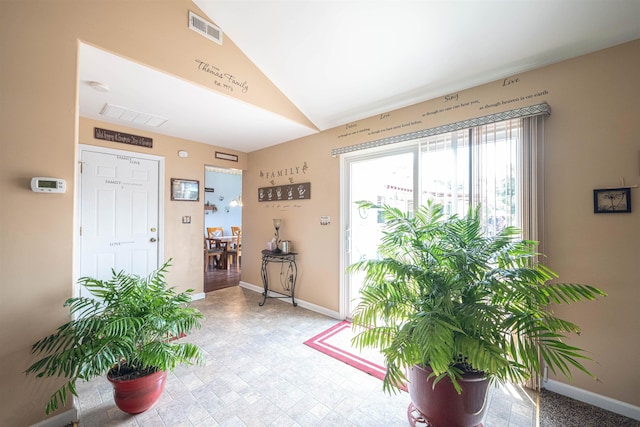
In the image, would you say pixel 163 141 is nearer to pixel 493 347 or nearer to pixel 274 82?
pixel 274 82

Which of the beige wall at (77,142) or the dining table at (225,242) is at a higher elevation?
the beige wall at (77,142)

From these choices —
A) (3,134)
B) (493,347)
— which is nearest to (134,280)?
(3,134)

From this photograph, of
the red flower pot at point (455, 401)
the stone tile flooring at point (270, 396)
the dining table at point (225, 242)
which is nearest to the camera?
the red flower pot at point (455, 401)

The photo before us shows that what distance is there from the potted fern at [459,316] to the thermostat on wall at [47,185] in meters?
2.02

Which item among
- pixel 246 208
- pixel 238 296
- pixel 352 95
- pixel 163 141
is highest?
pixel 352 95

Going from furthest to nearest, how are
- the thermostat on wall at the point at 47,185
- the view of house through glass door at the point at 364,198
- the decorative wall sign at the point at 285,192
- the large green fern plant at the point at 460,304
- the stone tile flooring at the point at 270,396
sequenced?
the decorative wall sign at the point at 285,192 < the view of house through glass door at the point at 364,198 < the stone tile flooring at the point at 270,396 < the thermostat on wall at the point at 47,185 < the large green fern plant at the point at 460,304

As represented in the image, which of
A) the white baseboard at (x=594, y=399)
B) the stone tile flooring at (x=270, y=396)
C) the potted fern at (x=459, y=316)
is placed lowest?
the stone tile flooring at (x=270, y=396)

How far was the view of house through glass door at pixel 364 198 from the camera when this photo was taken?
3.10m

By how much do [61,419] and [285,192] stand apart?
307cm

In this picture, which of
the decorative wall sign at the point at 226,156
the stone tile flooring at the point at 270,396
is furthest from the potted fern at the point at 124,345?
the decorative wall sign at the point at 226,156

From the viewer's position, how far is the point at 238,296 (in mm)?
4215

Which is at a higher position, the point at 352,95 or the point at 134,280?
the point at 352,95

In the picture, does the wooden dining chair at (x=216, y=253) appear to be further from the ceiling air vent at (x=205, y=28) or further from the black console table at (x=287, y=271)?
the ceiling air vent at (x=205, y=28)

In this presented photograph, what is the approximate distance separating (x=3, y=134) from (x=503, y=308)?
2983 millimetres
